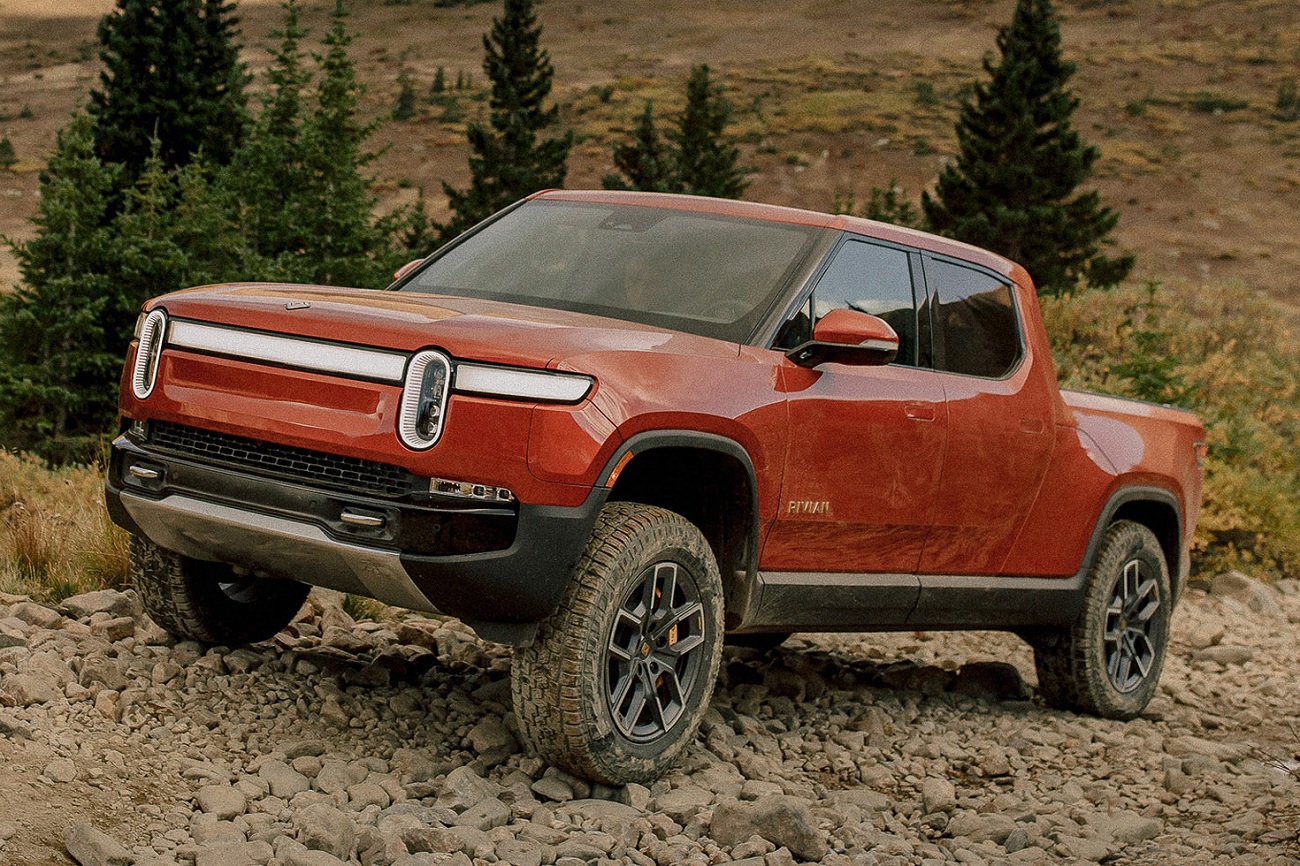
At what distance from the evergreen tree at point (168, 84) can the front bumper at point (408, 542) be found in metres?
40.9

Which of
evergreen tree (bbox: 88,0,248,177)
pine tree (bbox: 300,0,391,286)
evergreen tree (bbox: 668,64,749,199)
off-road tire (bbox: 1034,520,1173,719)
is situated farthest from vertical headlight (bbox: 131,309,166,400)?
evergreen tree (bbox: 88,0,248,177)

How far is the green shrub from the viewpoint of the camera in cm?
1305

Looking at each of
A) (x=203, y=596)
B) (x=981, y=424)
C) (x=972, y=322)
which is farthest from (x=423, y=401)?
(x=972, y=322)

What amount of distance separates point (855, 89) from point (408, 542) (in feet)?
302

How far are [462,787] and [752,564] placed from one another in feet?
4.10

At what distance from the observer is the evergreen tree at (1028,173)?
127 feet

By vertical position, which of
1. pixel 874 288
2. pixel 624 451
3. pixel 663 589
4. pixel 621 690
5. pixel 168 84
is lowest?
pixel 621 690

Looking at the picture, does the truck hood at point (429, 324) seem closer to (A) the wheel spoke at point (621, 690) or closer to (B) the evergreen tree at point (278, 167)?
(A) the wheel spoke at point (621, 690)

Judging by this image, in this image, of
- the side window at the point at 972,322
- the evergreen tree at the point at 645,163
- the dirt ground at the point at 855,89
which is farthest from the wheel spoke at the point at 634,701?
the dirt ground at the point at 855,89

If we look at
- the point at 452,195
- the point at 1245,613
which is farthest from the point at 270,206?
the point at 1245,613

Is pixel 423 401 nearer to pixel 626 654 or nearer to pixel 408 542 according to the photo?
pixel 408 542

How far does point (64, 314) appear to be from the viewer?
23953 mm

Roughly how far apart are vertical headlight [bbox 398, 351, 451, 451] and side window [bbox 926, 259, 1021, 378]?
246 centimetres

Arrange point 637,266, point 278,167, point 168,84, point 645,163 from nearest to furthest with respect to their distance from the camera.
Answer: point 637,266 < point 278,167 < point 645,163 < point 168,84
